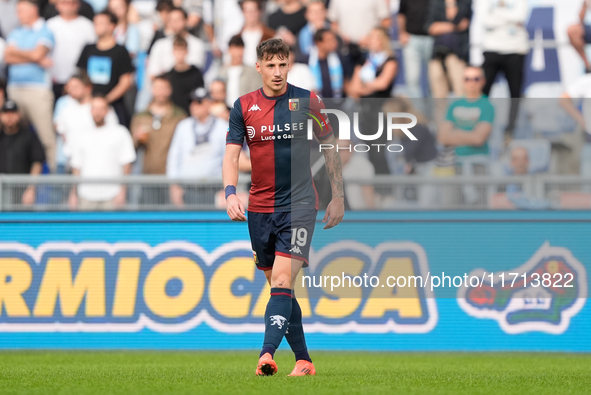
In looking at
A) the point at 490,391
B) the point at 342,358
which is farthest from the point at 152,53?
the point at 490,391

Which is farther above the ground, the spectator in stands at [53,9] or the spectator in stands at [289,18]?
the spectator in stands at [53,9]

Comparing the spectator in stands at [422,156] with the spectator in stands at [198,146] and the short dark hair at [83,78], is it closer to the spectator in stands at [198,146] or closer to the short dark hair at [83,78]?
the spectator in stands at [198,146]

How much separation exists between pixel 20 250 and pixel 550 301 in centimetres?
562

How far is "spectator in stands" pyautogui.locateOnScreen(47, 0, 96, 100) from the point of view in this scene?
11.2 m

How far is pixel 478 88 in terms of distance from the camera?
9.77 metres

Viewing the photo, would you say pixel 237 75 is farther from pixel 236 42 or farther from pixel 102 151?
pixel 102 151

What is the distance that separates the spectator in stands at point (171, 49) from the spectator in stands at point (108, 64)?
0.36 meters

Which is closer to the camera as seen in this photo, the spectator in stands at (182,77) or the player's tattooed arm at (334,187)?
the player's tattooed arm at (334,187)

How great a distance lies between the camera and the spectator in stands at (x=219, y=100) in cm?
1028

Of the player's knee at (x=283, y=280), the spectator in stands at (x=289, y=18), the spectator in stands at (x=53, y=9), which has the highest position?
the spectator in stands at (x=53, y=9)

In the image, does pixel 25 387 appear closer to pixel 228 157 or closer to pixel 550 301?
pixel 228 157

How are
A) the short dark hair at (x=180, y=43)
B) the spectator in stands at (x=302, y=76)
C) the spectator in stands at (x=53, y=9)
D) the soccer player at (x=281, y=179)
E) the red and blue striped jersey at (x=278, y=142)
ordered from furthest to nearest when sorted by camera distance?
1. the spectator in stands at (x=53, y=9)
2. the short dark hair at (x=180, y=43)
3. the spectator in stands at (x=302, y=76)
4. the red and blue striped jersey at (x=278, y=142)
5. the soccer player at (x=281, y=179)

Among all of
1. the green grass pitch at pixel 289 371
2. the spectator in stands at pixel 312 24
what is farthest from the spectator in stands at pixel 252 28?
the green grass pitch at pixel 289 371

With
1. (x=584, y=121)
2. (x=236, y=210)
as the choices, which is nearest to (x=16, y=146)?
(x=236, y=210)
